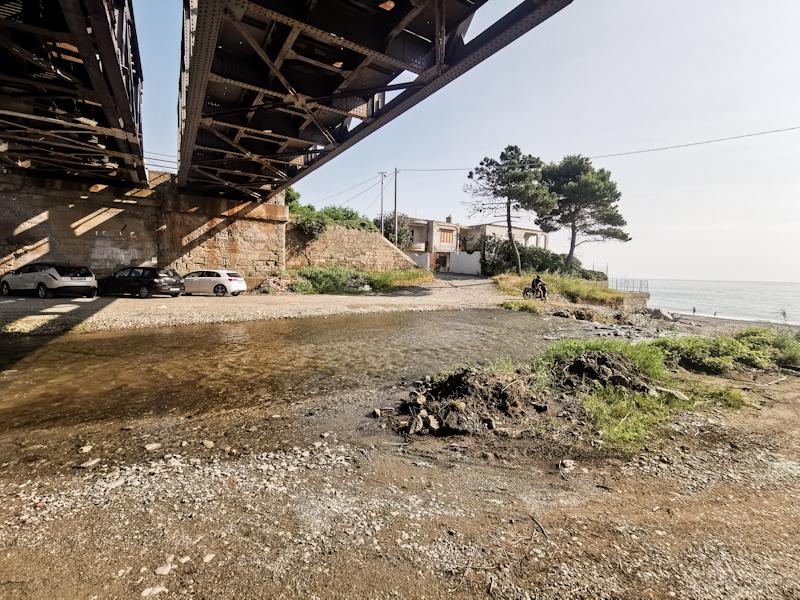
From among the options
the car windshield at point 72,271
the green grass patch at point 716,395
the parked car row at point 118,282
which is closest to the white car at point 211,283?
the parked car row at point 118,282

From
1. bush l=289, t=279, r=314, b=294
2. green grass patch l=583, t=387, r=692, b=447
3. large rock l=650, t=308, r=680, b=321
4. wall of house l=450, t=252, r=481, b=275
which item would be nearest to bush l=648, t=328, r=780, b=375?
green grass patch l=583, t=387, r=692, b=447

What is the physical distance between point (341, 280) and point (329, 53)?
601 inches

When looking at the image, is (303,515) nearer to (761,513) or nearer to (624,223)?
(761,513)

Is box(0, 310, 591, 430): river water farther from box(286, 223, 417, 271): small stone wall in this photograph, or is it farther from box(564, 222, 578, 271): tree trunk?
box(564, 222, 578, 271): tree trunk

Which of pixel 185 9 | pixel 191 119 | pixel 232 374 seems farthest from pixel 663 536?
pixel 191 119

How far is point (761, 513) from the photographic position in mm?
2582

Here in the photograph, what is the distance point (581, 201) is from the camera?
118 ft

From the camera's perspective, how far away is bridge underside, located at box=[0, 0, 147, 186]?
583 cm

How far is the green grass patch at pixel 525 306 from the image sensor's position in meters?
17.3

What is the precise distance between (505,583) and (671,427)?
136 inches

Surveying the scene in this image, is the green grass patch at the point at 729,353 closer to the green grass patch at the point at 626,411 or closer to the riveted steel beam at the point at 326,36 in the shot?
the green grass patch at the point at 626,411

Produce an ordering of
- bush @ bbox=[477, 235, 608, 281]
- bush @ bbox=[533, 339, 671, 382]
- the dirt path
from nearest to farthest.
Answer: the dirt path < bush @ bbox=[533, 339, 671, 382] < bush @ bbox=[477, 235, 608, 281]

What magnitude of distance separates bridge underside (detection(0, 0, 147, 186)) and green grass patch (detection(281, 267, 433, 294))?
9.48 m

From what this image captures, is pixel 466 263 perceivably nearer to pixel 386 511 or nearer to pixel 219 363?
pixel 219 363
